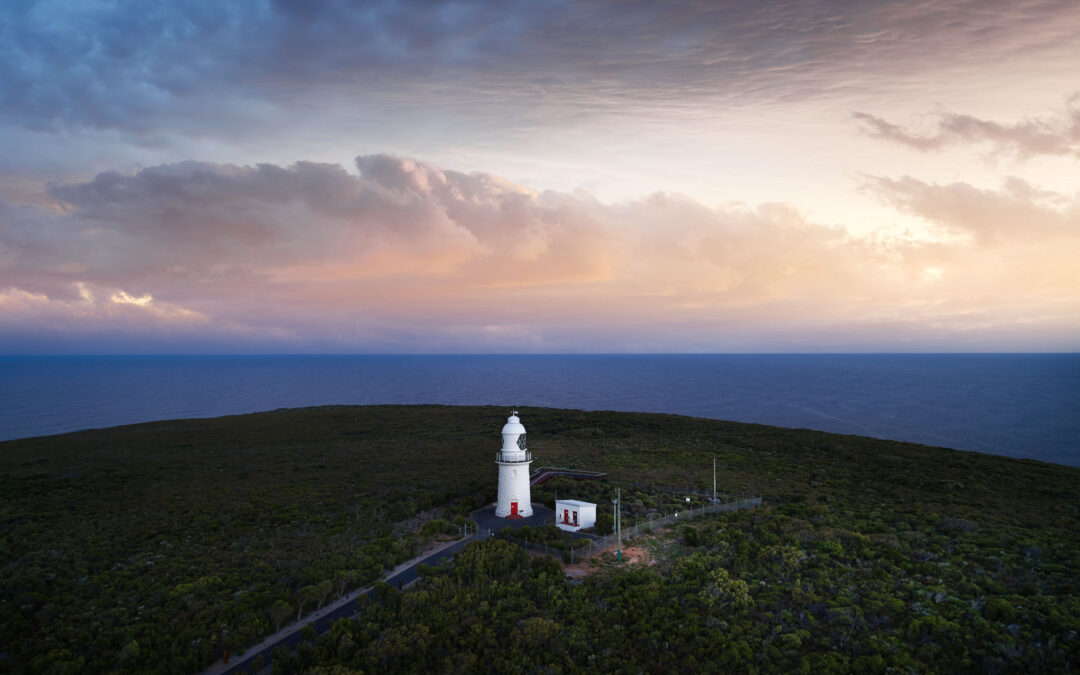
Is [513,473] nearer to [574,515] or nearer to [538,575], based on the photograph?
[574,515]

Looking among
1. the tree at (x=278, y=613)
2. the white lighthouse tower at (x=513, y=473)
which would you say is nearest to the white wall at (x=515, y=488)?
the white lighthouse tower at (x=513, y=473)

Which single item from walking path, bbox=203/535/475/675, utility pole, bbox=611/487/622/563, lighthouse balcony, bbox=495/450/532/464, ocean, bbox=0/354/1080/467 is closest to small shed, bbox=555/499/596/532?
utility pole, bbox=611/487/622/563

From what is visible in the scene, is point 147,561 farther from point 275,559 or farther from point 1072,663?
point 1072,663

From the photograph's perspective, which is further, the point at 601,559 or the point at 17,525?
the point at 17,525

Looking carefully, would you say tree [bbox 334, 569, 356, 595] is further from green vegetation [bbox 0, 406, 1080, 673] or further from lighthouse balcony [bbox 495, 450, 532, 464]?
lighthouse balcony [bbox 495, 450, 532, 464]

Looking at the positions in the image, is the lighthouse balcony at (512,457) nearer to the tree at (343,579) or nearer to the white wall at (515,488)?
the white wall at (515,488)

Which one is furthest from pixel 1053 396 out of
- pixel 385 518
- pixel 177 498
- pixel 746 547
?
pixel 177 498
